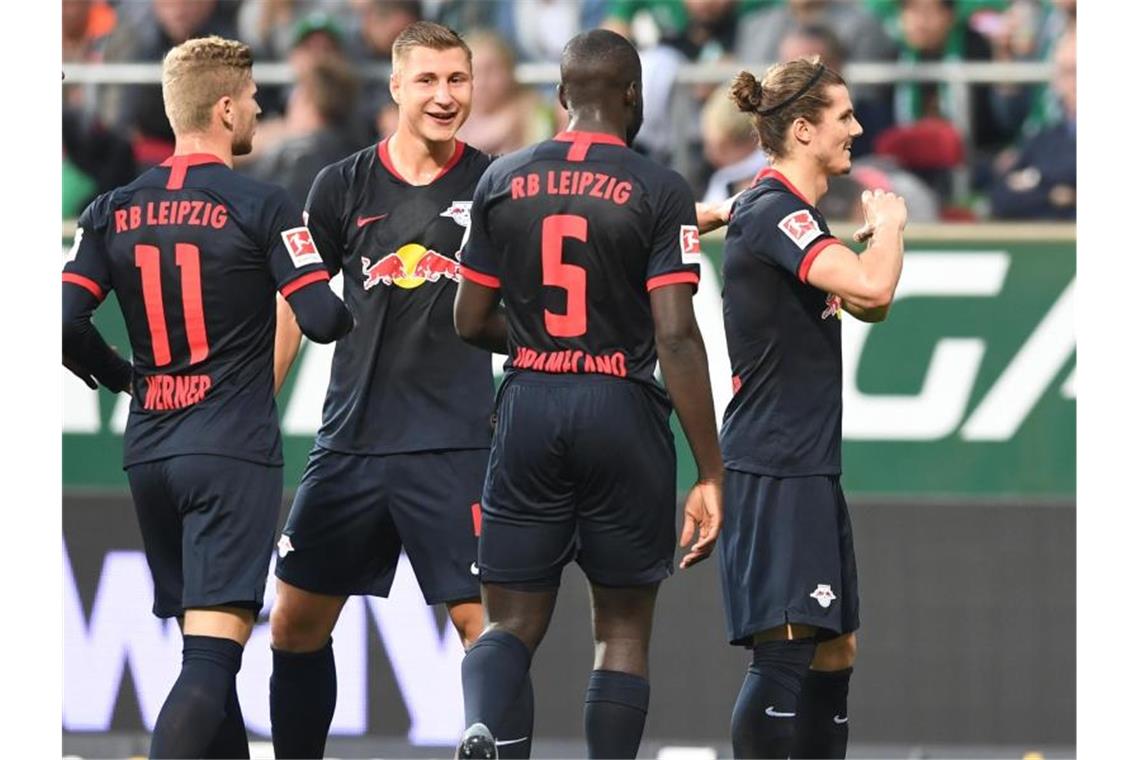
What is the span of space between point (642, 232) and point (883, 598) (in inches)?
140

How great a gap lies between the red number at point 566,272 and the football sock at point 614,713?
0.91 m

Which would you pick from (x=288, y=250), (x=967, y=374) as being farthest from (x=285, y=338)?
(x=967, y=374)

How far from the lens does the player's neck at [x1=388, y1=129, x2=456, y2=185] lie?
20.9ft

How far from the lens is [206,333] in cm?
579

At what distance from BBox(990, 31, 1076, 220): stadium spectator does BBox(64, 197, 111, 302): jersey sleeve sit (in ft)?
17.2

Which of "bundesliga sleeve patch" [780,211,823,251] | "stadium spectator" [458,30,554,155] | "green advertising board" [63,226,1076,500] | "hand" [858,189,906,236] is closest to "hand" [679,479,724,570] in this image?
"bundesliga sleeve patch" [780,211,823,251]

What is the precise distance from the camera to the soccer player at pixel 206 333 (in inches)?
227

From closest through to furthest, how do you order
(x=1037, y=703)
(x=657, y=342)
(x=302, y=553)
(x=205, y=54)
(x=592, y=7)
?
(x=657, y=342) < (x=205, y=54) < (x=302, y=553) < (x=1037, y=703) < (x=592, y=7)

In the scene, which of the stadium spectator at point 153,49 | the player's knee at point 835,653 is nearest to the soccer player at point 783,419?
A: the player's knee at point 835,653

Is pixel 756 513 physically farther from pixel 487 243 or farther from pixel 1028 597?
pixel 1028 597

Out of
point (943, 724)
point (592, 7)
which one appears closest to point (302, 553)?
point (943, 724)

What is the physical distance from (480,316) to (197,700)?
1.26 metres

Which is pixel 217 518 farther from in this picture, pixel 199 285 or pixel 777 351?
pixel 777 351

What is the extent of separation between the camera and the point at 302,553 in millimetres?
6359
